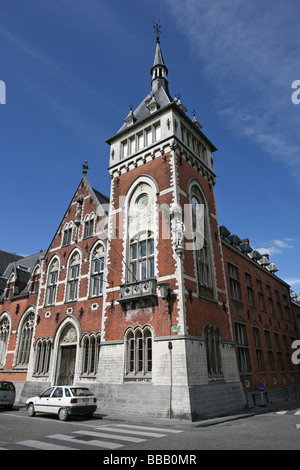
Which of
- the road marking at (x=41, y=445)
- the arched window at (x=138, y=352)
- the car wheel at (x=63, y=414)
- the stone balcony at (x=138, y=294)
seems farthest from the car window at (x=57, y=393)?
the stone balcony at (x=138, y=294)

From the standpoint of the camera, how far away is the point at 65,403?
14.1m

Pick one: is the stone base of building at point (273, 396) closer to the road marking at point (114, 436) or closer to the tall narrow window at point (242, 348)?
the tall narrow window at point (242, 348)

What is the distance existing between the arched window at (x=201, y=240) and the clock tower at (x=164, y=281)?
82 mm

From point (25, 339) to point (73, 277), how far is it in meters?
7.73

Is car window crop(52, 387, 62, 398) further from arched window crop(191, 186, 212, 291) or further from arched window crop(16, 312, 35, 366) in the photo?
arched window crop(16, 312, 35, 366)

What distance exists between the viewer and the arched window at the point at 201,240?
1986cm

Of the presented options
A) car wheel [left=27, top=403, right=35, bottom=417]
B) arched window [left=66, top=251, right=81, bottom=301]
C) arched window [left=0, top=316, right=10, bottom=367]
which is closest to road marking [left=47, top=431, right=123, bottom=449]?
car wheel [left=27, top=403, right=35, bottom=417]

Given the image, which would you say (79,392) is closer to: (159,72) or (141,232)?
(141,232)

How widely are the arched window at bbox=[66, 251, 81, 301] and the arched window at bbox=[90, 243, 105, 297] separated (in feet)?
5.62

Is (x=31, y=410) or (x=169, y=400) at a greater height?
(x=169, y=400)

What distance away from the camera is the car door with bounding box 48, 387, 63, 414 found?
47.5 ft

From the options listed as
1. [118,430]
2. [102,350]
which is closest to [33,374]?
[102,350]

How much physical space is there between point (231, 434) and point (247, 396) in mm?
11805

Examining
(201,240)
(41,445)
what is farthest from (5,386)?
(201,240)
